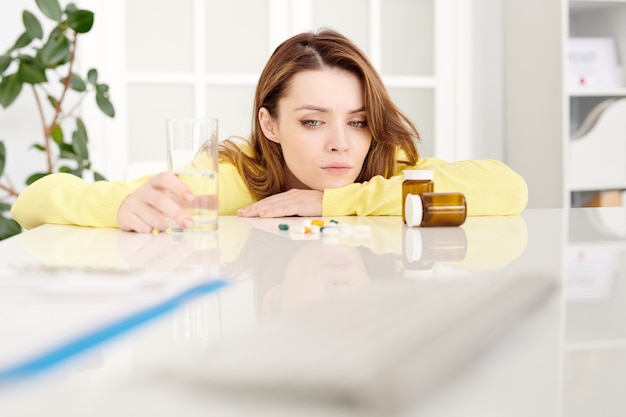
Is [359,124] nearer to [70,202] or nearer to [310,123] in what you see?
[310,123]

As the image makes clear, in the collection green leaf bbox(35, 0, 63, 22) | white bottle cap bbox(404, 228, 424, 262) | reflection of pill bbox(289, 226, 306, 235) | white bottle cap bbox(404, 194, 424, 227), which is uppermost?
green leaf bbox(35, 0, 63, 22)

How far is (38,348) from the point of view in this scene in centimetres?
38

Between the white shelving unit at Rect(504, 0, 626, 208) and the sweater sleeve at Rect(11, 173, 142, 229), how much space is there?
254 cm

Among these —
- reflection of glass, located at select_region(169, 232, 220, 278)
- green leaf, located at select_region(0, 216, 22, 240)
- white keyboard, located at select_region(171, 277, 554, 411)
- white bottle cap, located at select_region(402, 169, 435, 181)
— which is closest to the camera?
white keyboard, located at select_region(171, 277, 554, 411)

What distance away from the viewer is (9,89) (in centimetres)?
286

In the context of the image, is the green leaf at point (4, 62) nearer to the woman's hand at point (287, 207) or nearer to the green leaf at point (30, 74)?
the green leaf at point (30, 74)

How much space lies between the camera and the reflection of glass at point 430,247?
765 mm

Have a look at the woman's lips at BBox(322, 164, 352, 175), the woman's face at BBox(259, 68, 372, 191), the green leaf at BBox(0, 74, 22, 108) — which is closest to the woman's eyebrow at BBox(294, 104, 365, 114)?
the woman's face at BBox(259, 68, 372, 191)

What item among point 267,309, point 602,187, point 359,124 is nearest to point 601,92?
point 602,187

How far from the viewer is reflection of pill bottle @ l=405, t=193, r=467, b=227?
1180mm

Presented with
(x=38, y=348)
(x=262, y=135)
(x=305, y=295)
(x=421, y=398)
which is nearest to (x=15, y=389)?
Answer: (x=38, y=348)

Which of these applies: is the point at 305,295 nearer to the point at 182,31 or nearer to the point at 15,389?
the point at 15,389

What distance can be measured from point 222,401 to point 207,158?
83 cm

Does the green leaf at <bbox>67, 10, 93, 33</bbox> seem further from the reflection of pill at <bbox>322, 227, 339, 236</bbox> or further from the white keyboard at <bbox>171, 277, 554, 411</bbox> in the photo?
the white keyboard at <bbox>171, 277, 554, 411</bbox>
